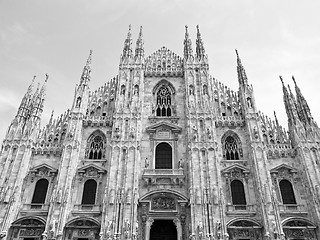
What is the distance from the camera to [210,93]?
91.8ft

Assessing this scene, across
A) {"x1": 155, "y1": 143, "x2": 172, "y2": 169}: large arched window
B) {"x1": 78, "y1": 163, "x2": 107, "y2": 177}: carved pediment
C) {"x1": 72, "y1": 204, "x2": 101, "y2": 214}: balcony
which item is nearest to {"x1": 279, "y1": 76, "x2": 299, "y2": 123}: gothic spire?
{"x1": 155, "y1": 143, "x2": 172, "y2": 169}: large arched window

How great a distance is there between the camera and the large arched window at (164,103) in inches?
1105

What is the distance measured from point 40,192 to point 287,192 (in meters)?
20.4

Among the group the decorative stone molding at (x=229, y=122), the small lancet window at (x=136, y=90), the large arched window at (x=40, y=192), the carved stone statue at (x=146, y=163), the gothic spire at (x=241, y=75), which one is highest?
the gothic spire at (x=241, y=75)

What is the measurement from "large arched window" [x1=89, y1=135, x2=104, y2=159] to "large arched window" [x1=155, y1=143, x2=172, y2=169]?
5106 mm

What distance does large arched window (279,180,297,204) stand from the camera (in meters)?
22.9

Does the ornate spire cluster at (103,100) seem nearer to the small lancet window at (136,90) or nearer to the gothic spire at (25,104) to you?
the small lancet window at (136,90)

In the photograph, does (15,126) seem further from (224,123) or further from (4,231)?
(224,123)

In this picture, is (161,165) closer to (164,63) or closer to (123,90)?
(123,90)

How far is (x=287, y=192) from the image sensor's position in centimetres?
2330

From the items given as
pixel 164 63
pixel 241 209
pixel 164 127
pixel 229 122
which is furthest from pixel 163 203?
pixel 164 63

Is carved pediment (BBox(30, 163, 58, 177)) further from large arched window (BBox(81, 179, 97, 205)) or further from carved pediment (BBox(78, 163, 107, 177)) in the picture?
large arched window (BBox(81, 179, 97, 205))

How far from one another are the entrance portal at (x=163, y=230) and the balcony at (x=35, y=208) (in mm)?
8542

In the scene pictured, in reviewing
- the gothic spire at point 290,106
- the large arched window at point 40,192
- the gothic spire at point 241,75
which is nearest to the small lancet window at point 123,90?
the large arched window at point 40,192
